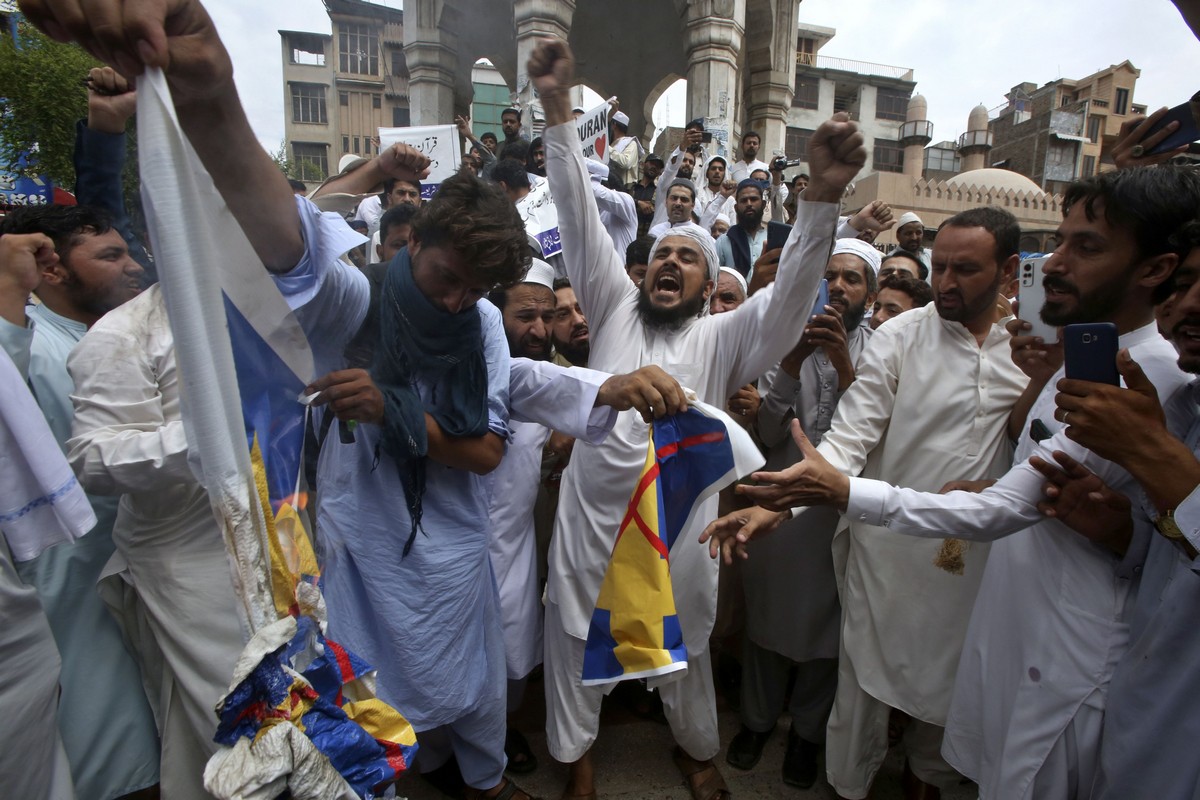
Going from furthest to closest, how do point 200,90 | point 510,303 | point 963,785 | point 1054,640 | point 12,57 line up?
point 12,57, point 510,303, point 963,785, point 1054,640, point 200,90

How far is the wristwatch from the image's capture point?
1.33 meters

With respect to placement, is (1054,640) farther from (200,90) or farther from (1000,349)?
(200,90)

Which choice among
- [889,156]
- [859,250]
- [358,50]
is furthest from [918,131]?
[859,250]

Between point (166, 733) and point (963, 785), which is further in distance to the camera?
point (963, 785)

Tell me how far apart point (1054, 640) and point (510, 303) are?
2.28 m

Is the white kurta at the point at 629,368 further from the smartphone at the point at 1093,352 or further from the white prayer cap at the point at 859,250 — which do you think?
the white prayer cap at the point at 859,250

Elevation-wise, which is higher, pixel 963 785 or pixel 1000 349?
pixel 1000 349

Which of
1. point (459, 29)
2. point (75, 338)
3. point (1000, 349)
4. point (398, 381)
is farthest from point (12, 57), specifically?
point (1000, 349)

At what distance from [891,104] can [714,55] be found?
133 ft

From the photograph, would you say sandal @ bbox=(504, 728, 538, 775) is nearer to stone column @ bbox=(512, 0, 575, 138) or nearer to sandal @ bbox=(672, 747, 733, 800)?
sandal @ bbox=(672, 747, 733, 800)

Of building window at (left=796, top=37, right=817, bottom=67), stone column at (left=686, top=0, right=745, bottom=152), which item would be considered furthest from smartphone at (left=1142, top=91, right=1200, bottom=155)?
building window at (left=796, top=37, right=817, bottom=67)

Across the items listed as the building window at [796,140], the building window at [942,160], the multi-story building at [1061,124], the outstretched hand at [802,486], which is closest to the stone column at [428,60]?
the outstretched hand at [802,486]

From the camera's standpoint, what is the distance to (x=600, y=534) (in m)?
2.48

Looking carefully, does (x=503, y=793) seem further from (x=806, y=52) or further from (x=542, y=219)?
(x=806, y=52)
